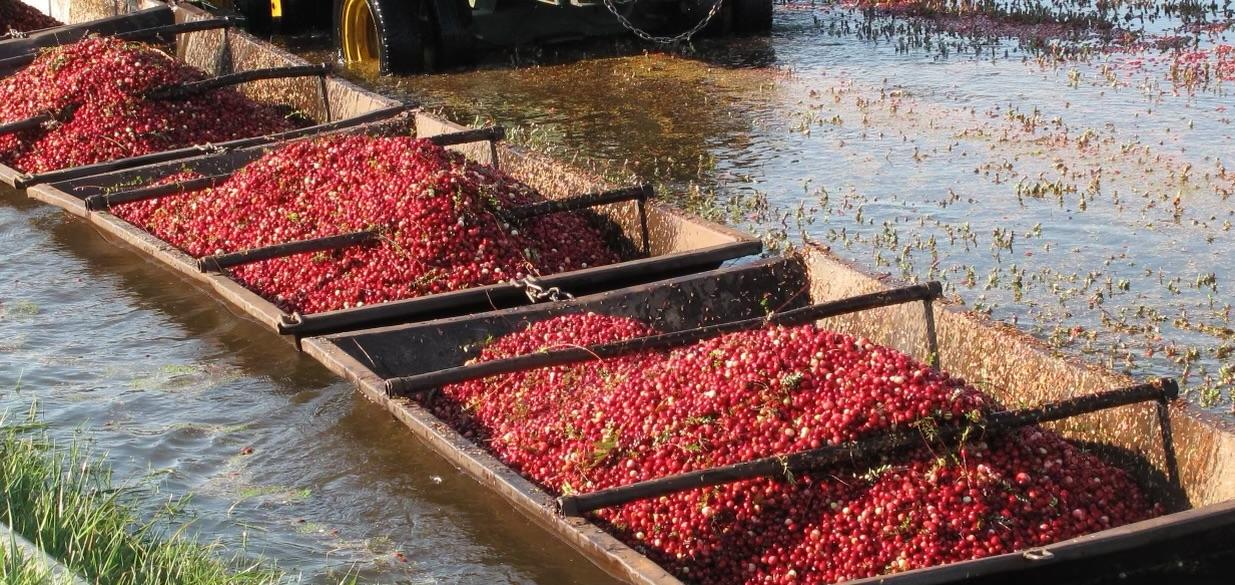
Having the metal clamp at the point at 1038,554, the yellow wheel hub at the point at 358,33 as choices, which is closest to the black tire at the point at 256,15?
the yellow wheel hub at the point at 358,33

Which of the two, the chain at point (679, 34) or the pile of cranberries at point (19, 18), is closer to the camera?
the chain at point (679, 34)

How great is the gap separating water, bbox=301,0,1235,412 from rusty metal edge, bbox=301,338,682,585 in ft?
11.6

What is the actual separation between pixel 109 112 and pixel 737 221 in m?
4.61

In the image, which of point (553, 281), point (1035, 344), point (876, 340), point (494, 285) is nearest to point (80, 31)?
point (494, 285)

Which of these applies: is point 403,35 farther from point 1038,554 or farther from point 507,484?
point 1038,554

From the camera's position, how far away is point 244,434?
7387 mm

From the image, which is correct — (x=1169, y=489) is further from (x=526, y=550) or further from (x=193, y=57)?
(x=193, y=57)

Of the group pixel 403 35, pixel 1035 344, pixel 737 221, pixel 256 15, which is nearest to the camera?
pixel 1035 344

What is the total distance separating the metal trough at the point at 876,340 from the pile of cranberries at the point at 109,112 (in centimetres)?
482

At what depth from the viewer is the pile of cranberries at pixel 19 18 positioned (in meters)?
16.7

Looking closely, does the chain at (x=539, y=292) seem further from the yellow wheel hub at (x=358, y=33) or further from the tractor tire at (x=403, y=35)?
the yellow wheel hub at (x=358, y=33)

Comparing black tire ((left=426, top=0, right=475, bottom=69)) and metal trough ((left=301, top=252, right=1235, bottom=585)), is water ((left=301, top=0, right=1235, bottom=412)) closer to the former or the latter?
black tire ((left=426, top=0, right=475, bottom=69))

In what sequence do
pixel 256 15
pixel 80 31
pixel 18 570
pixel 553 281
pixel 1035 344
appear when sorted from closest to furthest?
pixel 18 570 < pixel 1035 344 < pixel 553 281 < pixel 80 31 < pixel 256 15

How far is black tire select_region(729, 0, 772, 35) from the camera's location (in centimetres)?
1686
